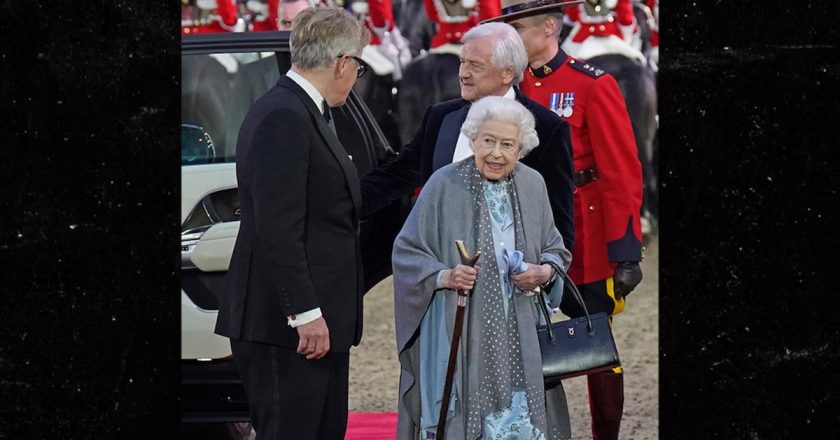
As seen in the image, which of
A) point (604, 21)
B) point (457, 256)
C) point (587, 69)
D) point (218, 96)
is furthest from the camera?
point (604, 21)

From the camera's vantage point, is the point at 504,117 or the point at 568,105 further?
the point at 568,105

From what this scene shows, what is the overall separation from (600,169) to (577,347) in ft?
2.90

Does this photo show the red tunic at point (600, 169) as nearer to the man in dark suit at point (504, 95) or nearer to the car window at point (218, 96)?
the man in dark suit at point (504, 95)

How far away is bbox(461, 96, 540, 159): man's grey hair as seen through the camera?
14.3 ft

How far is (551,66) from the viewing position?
17.3ft

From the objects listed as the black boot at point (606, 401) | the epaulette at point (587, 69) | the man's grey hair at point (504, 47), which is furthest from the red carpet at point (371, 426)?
the man's grey hair at point (504, 47)

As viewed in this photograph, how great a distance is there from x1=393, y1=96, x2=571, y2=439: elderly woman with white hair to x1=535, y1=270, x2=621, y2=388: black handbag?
39mm

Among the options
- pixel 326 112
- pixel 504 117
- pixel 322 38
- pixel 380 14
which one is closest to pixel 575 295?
pixel 504 117

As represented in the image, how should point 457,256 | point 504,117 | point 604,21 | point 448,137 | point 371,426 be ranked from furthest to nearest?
point 604,21 → point 371,426 → point 448,137 → point 457,256 → point 504,117
